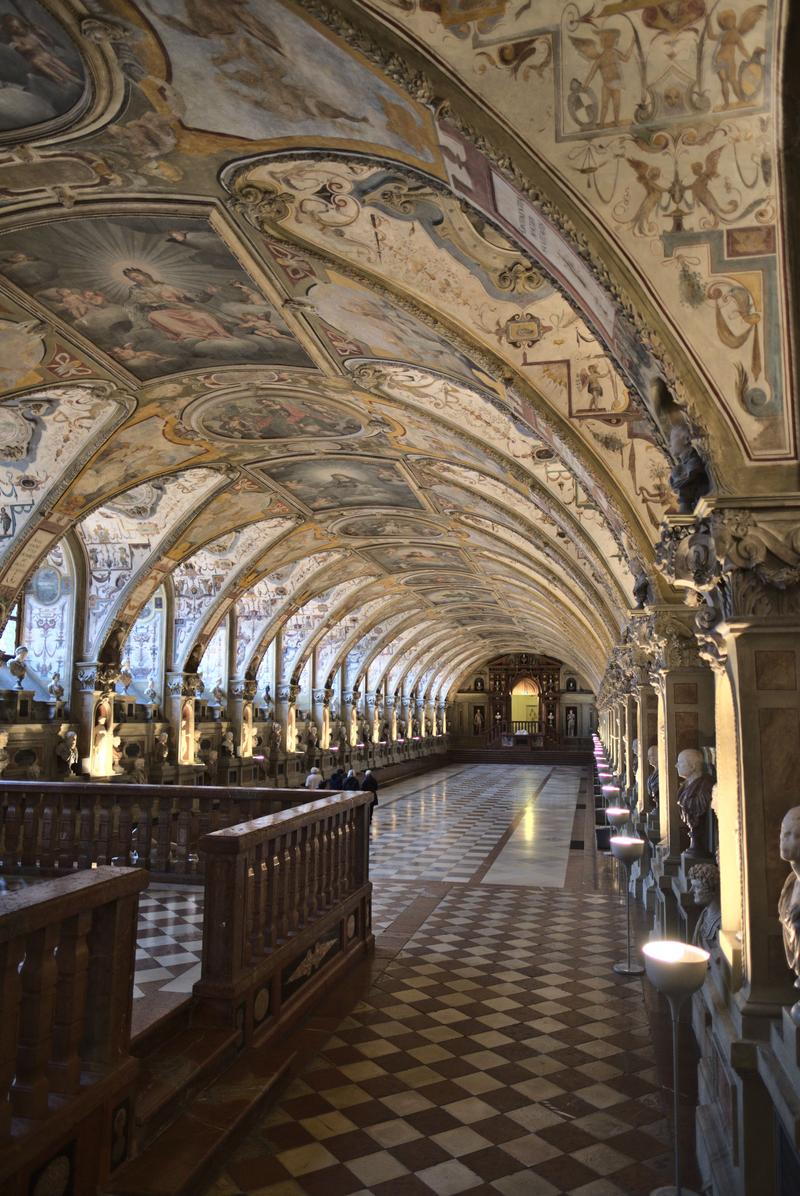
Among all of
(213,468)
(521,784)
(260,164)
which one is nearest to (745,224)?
(260,164)

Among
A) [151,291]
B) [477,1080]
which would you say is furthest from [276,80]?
[477,1080]

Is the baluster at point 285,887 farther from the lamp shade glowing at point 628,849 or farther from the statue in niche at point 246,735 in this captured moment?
the statue in niche at point 246,735

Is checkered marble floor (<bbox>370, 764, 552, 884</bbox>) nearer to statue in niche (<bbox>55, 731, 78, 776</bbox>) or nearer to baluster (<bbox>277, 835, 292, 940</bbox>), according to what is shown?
baluster (<bbox>277, 835, 292, 940</bbox>)

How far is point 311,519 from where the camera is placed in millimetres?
17531

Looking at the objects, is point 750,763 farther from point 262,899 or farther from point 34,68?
point 34,68

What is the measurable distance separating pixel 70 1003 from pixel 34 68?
204 inches

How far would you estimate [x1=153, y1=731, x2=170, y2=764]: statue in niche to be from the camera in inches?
774

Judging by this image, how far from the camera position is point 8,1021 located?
283cm

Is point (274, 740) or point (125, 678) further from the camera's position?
point (274, 740)

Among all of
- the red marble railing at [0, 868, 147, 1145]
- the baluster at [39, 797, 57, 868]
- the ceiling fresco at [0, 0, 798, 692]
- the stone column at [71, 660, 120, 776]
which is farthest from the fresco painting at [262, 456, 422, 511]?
the red marble railing at [0, 868, 147, 1145]

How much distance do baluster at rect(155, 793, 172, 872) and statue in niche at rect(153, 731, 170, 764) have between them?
1238cm

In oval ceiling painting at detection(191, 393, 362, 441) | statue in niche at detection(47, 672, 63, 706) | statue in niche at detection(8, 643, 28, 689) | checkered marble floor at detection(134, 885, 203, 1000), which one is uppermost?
oval ceiling painting at detection(191, 393, 362, 441)

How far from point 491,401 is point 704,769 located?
405 centimetres

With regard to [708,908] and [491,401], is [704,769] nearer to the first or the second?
[708,908]
